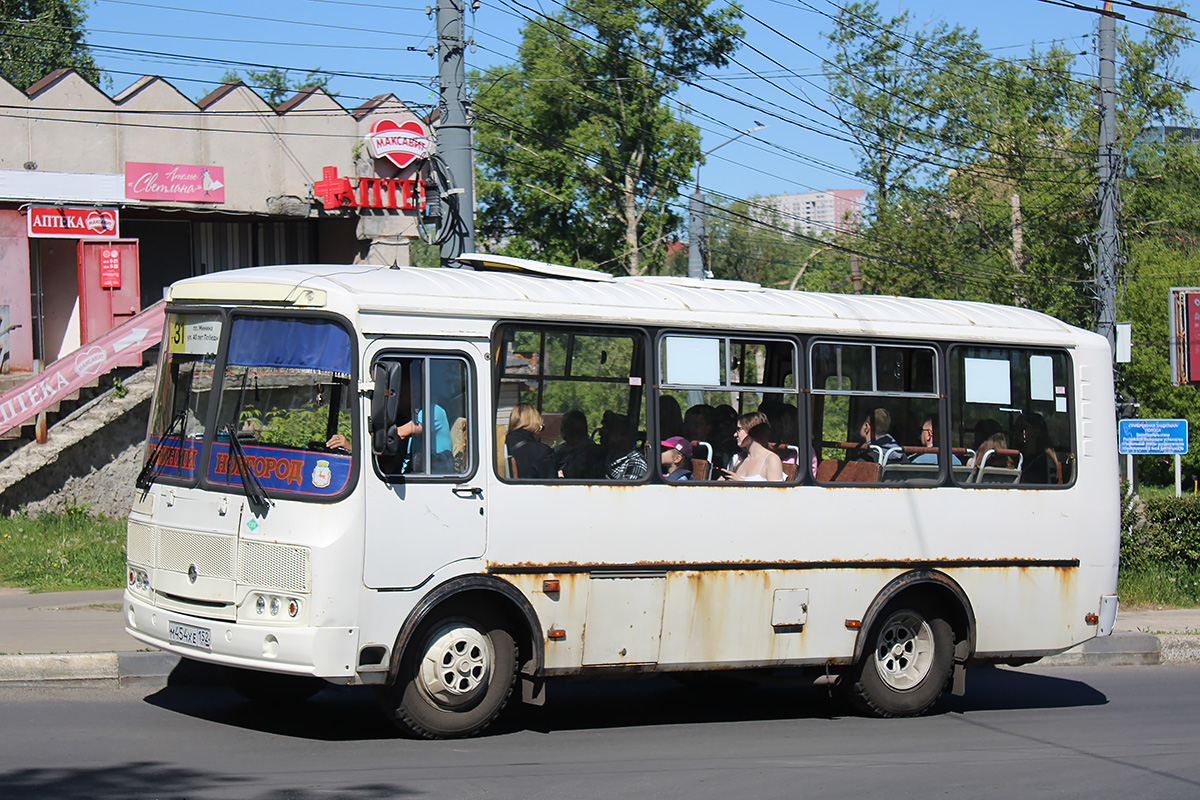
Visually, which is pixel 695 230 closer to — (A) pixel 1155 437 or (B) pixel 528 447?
(A) pixel 1155 437

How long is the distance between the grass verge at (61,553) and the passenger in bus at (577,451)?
22.2 feet

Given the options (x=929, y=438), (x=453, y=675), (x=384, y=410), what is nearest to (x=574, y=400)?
(x=384, y=410)

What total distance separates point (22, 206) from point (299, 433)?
19.8m

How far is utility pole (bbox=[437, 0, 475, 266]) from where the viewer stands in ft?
47.5

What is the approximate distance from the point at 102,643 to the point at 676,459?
4619mm

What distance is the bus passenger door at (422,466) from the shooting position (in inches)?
298

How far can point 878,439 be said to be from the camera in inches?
383

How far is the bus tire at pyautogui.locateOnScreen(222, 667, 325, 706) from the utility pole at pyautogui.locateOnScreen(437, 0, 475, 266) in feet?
20.2

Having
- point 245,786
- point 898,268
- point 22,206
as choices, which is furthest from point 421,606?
point 898,268

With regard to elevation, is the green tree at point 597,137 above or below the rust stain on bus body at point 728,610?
above

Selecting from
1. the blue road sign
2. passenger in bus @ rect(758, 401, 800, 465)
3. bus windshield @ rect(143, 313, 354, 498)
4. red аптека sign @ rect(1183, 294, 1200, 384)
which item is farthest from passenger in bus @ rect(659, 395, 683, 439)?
red аптека sign @ rect(1183, 294, 1200, 384)

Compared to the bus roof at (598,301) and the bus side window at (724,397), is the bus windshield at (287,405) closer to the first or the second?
the bus roof at (598,301)

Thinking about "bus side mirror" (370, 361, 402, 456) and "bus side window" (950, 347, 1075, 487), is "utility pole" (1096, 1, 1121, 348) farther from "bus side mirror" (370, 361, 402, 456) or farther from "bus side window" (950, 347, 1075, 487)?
"bus side mirror" (370, 361, 402, 456)

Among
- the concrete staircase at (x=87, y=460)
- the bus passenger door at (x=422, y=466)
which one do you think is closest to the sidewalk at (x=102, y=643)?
the bus passenger door at (x=422, y=466)
